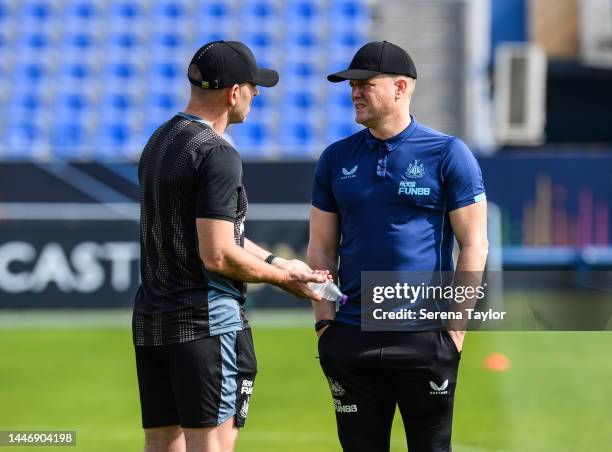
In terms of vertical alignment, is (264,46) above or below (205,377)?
above

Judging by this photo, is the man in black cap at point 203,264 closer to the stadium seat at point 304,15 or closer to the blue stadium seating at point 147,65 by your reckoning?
the blue stadium seating at point 147,65

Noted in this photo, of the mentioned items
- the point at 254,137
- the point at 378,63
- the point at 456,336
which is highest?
the point at 378,63

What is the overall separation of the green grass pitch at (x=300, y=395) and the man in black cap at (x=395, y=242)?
2.40 metres

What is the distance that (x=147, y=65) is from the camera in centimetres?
1823

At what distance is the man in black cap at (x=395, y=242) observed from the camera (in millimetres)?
4328

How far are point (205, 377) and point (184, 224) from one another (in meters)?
0.60

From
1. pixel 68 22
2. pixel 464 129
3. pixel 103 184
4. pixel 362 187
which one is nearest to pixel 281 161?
pixel 103 184

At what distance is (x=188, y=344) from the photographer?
420cm

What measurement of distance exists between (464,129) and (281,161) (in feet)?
14.5

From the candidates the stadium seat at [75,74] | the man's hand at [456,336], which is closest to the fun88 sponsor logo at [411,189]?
the man's hand at [456,336]

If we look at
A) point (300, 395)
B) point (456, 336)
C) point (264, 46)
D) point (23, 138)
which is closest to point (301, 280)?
point (456, 336)

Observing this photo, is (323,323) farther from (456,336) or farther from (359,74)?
(359,74)

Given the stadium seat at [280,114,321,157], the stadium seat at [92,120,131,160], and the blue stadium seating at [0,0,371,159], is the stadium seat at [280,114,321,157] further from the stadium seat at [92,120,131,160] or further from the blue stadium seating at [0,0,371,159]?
the stadium seat at [92,120,131,160]

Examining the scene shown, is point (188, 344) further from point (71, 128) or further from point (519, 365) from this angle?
point (71, 128)
